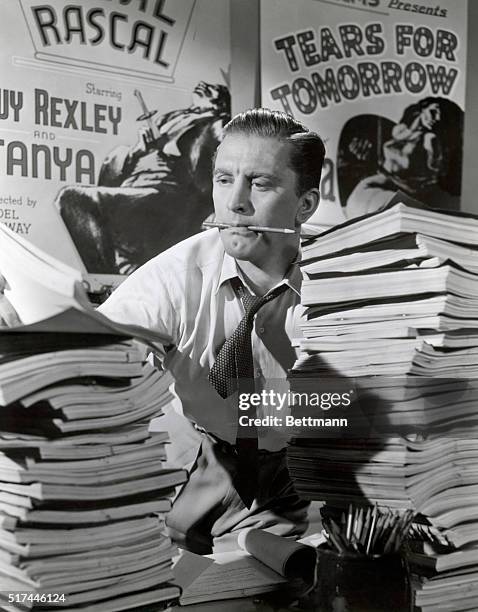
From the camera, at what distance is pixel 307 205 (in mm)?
2287

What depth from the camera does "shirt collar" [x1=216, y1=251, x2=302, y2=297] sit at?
219 cm

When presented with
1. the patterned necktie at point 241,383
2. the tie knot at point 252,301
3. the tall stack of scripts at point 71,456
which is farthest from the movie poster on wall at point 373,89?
the tall stack of scripts at point 71,456

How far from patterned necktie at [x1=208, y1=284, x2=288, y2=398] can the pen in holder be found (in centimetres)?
45

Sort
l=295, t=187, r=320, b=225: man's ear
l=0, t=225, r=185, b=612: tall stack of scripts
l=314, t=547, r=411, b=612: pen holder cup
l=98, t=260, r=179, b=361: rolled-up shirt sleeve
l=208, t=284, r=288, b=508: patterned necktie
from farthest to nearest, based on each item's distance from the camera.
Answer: l=295, t=187, r=320, b=225: man's ear, l=208, t=284, r=288, b=508: patterned necktie, l=98, t=260, r=179, b=361: rolled-up shirt sleeve, l=314, t=547, r=411, b=612: pen holder cup, l=0, t=225, r=185, b=612: tall stack of scripts

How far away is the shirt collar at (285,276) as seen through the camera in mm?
2191

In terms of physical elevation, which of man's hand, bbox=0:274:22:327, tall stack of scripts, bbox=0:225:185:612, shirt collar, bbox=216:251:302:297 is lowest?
tall stack of scripts, bbox=0:225:185:612

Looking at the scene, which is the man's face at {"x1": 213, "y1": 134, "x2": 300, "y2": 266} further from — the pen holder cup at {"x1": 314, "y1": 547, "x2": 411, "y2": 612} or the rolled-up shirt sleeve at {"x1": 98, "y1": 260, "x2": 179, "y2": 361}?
the pen holder cup at {"x1": 314, "y1": 547, "x2": 411, "y2": 612}

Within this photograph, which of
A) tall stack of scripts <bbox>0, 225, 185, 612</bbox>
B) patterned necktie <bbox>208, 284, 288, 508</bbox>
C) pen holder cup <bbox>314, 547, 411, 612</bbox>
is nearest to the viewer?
tall stack of scripts <bbox>0, 225, 185, 612</bbox>

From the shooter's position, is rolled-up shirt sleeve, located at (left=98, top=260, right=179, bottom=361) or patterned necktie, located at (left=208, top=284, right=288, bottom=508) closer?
rolled-up shirt sleeve, located at (left=98, top=260, right=179, bottom=361)

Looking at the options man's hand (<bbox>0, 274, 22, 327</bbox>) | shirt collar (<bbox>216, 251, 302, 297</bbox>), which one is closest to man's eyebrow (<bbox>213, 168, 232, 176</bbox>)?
shirt collar (<bbox>216, 251, 302, 297</bbox>)

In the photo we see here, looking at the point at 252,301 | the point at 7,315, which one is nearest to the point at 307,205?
the point at 252,301

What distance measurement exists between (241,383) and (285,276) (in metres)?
0.32

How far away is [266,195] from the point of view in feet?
7.18

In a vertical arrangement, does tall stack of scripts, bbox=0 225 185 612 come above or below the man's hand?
below
